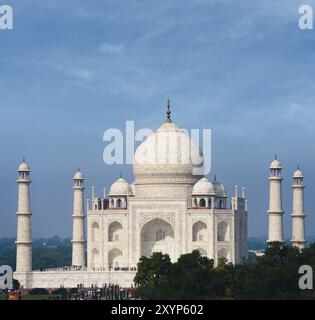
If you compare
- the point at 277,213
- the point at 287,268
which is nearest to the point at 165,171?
the point at 277,213

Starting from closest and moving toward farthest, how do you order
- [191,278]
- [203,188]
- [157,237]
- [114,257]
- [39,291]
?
[191,278], [39,291], [203,188], [157,237], [114,257]

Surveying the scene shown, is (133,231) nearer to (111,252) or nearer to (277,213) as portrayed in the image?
(111,252)

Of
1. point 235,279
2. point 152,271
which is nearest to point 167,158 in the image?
point 152,271

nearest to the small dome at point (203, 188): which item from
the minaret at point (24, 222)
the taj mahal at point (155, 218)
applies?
the taj mahal at point (155, 218)

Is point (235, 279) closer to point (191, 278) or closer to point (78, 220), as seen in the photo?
point (191, 278)

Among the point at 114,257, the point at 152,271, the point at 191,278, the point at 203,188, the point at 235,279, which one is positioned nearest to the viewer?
the point at 191,278
